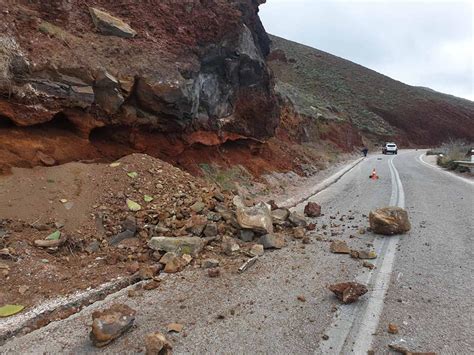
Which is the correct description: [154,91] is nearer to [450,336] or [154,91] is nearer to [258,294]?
[258,294]

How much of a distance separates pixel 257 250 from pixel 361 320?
7.25 feet

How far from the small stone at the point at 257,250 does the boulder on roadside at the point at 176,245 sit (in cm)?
76

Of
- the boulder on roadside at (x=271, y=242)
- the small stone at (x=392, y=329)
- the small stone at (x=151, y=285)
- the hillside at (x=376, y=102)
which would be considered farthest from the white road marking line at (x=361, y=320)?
the hillside at (x=376, y=102)

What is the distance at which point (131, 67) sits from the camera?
9055mm

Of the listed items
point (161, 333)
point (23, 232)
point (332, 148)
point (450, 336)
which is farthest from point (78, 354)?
point (332, 148)

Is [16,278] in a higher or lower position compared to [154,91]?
lower

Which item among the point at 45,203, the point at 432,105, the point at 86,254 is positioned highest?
the point at 432,105

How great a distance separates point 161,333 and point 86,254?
99.8 inches

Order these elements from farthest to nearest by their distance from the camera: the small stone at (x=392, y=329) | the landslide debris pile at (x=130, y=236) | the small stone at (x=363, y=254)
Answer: the small stone at (x=363, y=254)
the landslide debris pile at (x=130, y=236)
the small stone at (x=392, y=329)

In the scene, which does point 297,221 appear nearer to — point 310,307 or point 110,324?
point 310,307

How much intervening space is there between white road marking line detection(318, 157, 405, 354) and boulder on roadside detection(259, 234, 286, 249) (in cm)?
147

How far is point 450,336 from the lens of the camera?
→ 3.19 m

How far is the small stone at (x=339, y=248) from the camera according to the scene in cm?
549

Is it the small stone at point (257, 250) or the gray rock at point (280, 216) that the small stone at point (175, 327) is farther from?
the gray rock at point (280, 216)
